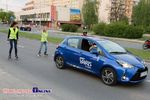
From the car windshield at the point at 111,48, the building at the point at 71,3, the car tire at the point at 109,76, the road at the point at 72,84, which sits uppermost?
the building at the point at 71,3

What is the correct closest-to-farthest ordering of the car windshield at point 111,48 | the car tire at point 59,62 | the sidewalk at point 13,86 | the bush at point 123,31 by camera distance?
the sidewalk at point 13,86
the car windshield at point 111,48
the car tire at point 59,62
the bush at point 123,31

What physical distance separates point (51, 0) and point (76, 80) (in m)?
147

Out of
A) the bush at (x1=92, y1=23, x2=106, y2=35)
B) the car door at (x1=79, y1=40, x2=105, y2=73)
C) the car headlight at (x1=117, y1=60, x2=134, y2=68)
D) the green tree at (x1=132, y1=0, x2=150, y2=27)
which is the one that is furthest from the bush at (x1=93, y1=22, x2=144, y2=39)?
the car headlight at (x1=117, y1=60, x2=134, y2=68)

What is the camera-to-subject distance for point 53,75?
922cm

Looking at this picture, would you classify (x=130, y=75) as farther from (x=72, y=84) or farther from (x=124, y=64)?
(x=72, y=84)

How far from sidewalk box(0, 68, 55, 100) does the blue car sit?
2.20 metres

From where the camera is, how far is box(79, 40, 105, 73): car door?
8.53 meters

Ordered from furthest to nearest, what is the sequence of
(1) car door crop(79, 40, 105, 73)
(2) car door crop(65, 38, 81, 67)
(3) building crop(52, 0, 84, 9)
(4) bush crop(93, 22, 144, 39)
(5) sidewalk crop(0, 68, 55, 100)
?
(3) building crop(52, 0, 84, 9)
(4) bush crop(93, 22, 144, 39)
(2) car door crop(65, 38, 81, 67)
(1) car door crop(79, 40, 105, 73)
(5) sidewalk crop(0, 68, 55, 100)

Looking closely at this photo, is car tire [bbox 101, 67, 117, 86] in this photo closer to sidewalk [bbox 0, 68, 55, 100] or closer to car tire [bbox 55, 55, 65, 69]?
sidewalk [bbox 0, 68, 55, 100]

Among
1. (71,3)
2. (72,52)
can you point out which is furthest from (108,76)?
(71,3)

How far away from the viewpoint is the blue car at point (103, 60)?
789 cm

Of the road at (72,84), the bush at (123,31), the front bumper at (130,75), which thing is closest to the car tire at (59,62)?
the road at (72,84)

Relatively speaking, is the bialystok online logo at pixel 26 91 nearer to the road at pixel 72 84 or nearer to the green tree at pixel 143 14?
the road at pixel 72 84

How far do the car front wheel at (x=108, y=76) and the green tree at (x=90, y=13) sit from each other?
76.1 m
